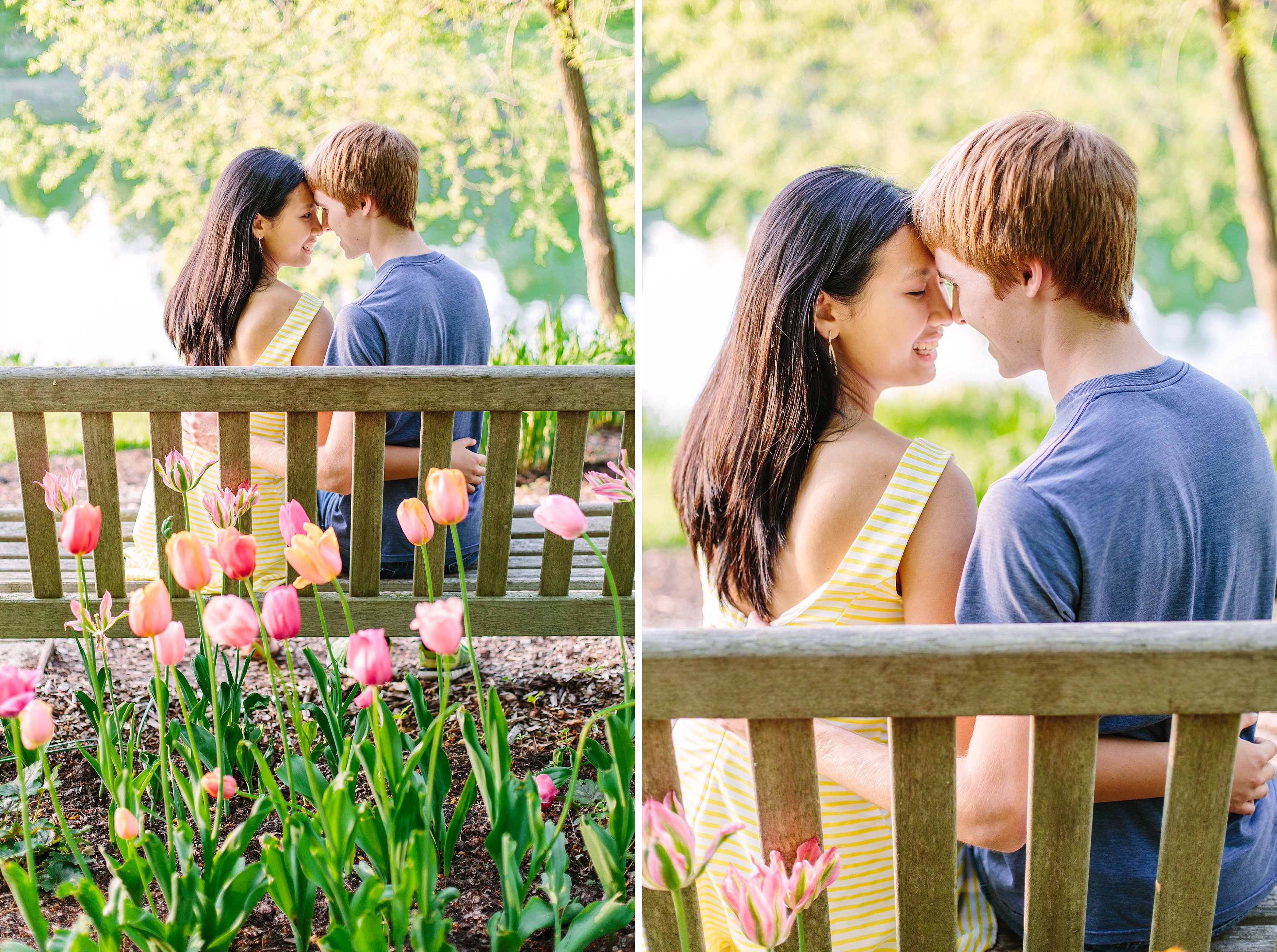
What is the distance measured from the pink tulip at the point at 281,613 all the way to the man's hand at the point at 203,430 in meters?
1.17

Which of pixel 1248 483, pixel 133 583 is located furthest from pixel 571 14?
pixel 1248 483

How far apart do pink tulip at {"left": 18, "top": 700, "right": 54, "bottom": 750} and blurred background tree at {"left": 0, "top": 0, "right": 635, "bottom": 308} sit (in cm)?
606

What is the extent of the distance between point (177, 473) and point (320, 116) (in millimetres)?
6276

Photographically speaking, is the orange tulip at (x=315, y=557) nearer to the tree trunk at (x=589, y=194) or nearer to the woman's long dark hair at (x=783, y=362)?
the woman's long dark hair at (x=783, y=362)

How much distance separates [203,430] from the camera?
2.42 m

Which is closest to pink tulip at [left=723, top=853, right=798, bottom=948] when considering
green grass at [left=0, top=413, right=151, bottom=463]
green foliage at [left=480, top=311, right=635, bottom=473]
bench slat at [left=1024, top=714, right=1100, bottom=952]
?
bench slat at [left=1024, top=714, right=1100, bottom=952]

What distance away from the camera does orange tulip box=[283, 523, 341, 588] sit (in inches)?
50.6

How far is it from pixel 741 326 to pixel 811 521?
29 cm

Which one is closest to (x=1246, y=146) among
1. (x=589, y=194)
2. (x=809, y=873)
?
(x=589, y=194)

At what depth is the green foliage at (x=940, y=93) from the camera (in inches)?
260

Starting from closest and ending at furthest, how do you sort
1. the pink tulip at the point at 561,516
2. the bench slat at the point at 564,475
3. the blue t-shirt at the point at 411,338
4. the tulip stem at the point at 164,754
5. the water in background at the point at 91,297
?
the pink tulip at the point at 561,516, the tulip stem at the point at 164,754, the bench slat at the point at 564,475, the blue t-shirt at the point at 411,338, the water in background at the point at 91,297

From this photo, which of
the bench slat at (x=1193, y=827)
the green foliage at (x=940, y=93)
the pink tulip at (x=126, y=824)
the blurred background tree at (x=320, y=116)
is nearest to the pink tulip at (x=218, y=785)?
the pink tulip at (x=126, y=824)

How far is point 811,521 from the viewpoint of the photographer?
135cm

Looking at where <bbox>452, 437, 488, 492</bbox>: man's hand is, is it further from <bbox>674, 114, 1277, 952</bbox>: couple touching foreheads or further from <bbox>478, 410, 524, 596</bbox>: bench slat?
<bbox>674, 114, 1277, 952</bbox>: couple touching foreheads
